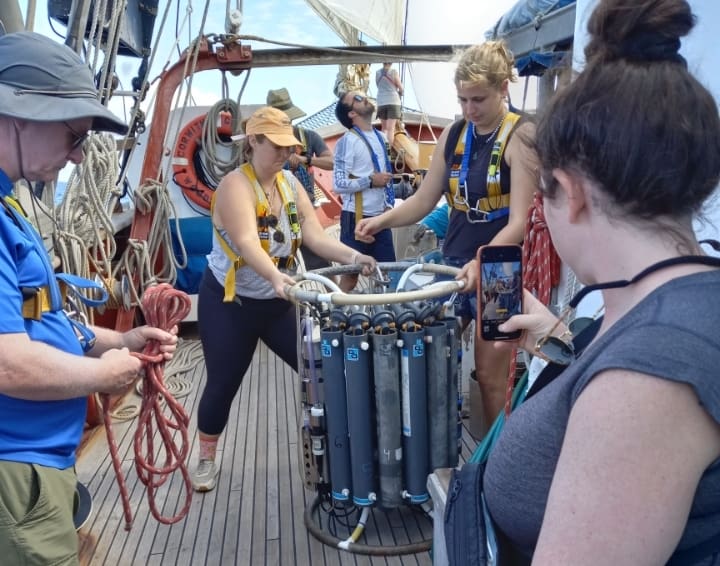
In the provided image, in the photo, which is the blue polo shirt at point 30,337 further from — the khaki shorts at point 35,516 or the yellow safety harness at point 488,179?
the yellow safety harness at point 488,179

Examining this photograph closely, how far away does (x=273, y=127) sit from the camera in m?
2.35

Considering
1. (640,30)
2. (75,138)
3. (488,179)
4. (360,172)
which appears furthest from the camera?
(360,172)

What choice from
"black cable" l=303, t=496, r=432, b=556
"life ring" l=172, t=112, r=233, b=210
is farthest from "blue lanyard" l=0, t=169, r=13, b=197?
"life ring" l=172, t=112, r=233, b=210

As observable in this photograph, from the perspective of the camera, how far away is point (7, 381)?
3.68 ft

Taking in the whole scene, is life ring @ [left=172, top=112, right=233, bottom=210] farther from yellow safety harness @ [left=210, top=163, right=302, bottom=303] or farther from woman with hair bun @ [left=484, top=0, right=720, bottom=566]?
woman with hair bun @ [left=484, top=0, right=720, bottom=566]

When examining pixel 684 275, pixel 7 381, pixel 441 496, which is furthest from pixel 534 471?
pixel 7 381

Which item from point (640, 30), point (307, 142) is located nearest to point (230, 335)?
point (640, 30)

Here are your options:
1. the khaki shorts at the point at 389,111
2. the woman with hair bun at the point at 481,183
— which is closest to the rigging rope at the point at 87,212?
the woman with hair bun at the point at 481,183

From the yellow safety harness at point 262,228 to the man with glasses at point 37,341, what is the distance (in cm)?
102

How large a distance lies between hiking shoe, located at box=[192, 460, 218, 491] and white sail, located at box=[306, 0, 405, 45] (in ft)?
19.7

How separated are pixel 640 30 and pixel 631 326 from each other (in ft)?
1.21

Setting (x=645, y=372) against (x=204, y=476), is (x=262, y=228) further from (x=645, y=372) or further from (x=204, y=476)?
(x=645, y=372)

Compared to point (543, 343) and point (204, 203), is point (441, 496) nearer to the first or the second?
point (543, 343)

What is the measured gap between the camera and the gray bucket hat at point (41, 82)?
120 centimetres
